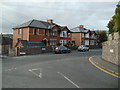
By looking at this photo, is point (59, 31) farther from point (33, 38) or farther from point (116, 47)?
point (116, 47)

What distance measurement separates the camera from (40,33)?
4025 cm

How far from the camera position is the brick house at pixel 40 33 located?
38344mm

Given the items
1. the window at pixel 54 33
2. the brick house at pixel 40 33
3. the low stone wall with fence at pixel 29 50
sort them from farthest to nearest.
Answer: the window at pixel 54 33, the brick house at pixel 40 33, the low stone wall with fence at pixel 29 50

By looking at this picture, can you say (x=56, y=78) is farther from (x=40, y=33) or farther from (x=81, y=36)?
(x=81, y=36)

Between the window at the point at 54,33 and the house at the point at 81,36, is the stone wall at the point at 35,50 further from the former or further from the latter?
the house at the point at 81,36

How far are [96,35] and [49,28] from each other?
31.2 meters

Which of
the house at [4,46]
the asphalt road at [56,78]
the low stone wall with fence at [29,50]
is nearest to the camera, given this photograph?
the asphalt road at [56,78]

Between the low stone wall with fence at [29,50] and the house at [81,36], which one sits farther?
the house at [81,36]

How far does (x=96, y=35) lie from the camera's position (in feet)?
217

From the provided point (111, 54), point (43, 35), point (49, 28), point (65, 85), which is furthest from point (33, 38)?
point (65, 85)

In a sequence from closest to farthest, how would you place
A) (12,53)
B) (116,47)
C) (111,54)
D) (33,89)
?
(33,89) → (116,47) → (111,54) → (12,53)

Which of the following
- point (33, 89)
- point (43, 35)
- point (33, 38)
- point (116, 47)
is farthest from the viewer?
point (43, 35)

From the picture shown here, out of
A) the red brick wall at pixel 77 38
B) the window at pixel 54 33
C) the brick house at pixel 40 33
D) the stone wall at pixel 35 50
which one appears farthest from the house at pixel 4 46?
the red brick wall at pixel 77 38

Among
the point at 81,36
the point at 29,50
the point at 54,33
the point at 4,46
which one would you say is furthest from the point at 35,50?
the point at 81,36
